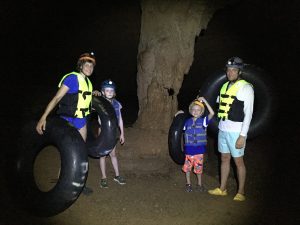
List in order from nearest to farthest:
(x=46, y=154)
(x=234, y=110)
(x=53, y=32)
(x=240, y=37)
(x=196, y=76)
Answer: (x=234, y=110) → (x=46, y=154) → (x=240, y=37) → (x=196, y=76) → (x=53, y=32)

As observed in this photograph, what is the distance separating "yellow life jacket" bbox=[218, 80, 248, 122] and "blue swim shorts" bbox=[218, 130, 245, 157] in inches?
9.1

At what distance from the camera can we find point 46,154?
5906 mm

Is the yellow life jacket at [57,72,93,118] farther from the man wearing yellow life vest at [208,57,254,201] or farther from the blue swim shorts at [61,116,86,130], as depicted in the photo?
the man wearing yellow life vest at [208,57,254,201]

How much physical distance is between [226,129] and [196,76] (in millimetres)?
11999

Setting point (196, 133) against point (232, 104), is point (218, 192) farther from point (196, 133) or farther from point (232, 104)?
point (232, 104)

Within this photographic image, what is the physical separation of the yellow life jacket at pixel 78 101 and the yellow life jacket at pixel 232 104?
6.51 feet

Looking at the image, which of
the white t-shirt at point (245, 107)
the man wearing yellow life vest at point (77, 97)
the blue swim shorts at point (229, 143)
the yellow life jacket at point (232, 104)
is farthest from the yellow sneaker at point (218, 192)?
the man wearing yellow life vest at point (77, 97)

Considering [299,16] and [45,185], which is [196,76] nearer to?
[299,16]

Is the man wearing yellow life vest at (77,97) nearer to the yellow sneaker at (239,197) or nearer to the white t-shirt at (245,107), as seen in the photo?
the white t-shirt at (245,107)

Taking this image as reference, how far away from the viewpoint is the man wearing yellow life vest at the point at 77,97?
426 cm

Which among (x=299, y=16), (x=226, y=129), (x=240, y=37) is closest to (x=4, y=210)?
(x=226, y=129)

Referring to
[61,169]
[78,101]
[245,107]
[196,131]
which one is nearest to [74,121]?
[78,101]

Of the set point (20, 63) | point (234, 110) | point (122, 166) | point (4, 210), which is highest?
point (20, 63)

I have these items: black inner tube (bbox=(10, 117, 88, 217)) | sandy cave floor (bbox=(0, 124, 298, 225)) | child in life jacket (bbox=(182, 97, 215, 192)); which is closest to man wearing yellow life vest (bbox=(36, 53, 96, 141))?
black inner tube (bbox=(10, 117, 88, 217))
